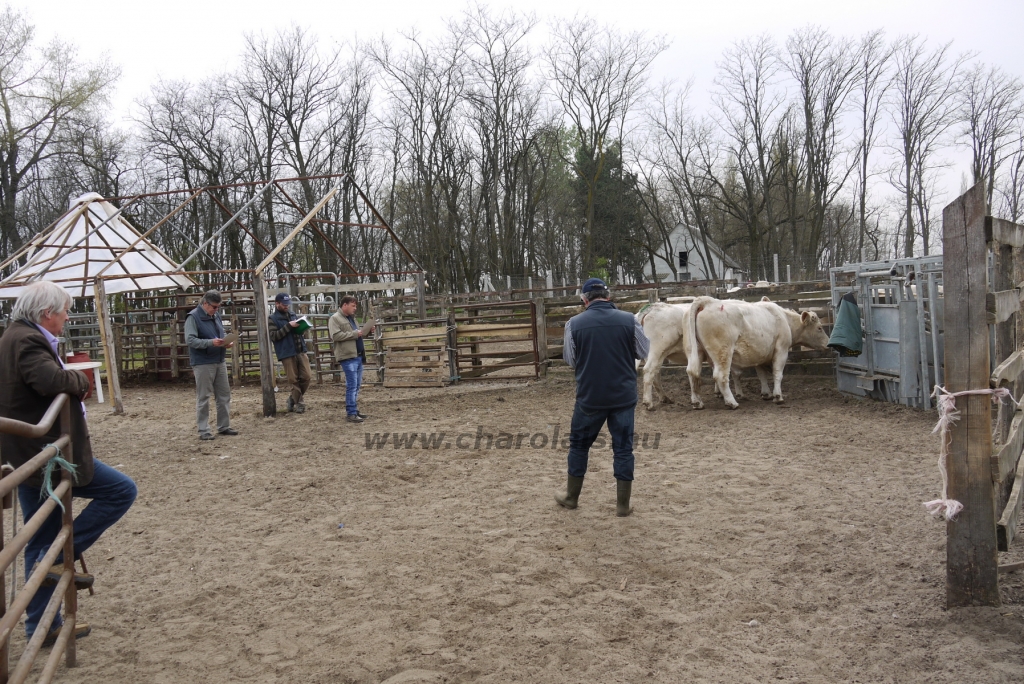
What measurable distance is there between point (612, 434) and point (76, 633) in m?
3.56

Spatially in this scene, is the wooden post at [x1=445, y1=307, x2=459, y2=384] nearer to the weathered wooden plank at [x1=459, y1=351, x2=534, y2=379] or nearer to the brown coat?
the weathered wooden plank at [x1=459, y1=351, x2=534, y2=379]

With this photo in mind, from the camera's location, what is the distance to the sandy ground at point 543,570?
3.32 metres

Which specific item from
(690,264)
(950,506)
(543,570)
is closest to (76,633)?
(543,570)

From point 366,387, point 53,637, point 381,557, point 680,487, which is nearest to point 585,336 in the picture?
point 680,487

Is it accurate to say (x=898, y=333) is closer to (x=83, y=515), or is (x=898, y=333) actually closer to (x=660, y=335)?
(x=660, y=335)

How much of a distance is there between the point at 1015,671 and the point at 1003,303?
1778mm

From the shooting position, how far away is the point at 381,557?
4.80 meters

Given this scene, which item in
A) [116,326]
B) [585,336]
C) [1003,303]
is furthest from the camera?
[116,326]

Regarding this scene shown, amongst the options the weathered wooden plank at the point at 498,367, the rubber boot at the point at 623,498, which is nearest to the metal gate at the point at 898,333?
the rubber boot at the point at 623,498

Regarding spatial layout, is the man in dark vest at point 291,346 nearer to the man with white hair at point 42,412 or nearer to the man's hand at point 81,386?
the man with white hair at point 42,412

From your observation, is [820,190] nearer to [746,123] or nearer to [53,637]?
[746,123]

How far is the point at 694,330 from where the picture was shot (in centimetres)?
962

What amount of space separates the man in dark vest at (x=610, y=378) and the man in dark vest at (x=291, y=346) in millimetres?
6254

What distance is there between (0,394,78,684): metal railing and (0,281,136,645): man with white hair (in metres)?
0.12
